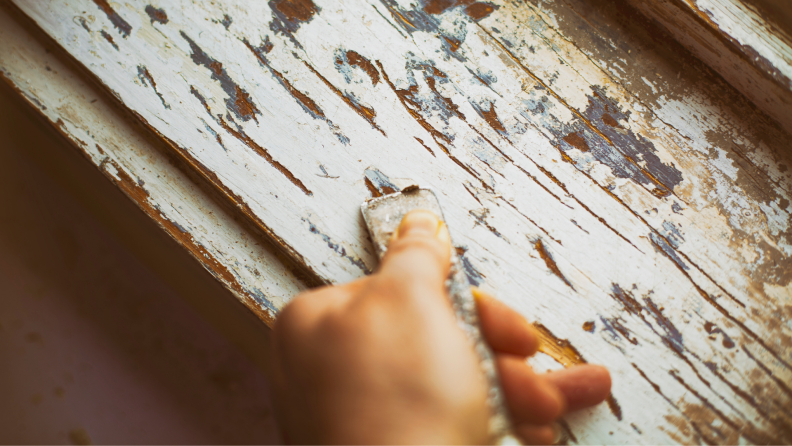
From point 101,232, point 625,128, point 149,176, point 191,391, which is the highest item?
point 625,128

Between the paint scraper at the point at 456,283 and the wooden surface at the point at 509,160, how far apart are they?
0.03 metres

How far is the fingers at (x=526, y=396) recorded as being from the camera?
0.41m

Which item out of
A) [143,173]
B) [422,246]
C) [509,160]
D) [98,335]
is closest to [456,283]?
[422,246]

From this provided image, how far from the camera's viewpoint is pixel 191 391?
0.89m

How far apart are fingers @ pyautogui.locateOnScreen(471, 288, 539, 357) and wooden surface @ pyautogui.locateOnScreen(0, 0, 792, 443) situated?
7 cm

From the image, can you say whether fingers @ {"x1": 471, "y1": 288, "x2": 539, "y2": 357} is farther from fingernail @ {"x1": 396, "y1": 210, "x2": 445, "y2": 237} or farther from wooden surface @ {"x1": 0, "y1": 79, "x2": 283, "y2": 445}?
wooden surface @ {"x1": 0, "y1": 79, "x2": 283, "y2": 445}

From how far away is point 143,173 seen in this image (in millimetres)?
523

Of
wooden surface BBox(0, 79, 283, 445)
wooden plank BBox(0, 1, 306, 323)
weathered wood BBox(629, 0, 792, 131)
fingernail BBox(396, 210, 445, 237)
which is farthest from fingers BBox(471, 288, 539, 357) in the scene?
wooden surface BBox(0, 79, 283, 445)

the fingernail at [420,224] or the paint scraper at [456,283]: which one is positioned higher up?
the fingernail at [420,224]

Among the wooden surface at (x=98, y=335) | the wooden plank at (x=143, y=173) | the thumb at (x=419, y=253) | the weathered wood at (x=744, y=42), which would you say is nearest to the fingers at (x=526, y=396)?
the thumb at (x=419, y=253)

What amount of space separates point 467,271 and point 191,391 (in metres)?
0.78

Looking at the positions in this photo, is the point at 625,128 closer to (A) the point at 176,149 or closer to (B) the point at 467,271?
(B) the point at 467,271

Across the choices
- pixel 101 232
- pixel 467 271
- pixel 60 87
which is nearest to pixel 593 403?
pixel 467 271

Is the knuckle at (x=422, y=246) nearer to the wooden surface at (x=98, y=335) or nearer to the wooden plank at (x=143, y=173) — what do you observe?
the wooden plank at (x=143, y=173)
